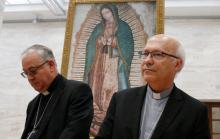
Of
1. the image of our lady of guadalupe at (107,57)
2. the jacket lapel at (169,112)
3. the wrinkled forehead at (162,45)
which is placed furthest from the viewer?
the image of our lady of guadalupe at (107,57)

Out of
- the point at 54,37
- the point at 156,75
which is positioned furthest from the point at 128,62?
the point at 54,37

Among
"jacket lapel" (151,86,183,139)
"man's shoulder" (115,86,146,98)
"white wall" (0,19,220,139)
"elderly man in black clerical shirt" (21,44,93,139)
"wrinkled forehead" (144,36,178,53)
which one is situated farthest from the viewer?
"white wall" (0,19,220,139)

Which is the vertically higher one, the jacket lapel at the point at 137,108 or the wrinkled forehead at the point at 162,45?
the wrinkled forehead at the point at 162,45

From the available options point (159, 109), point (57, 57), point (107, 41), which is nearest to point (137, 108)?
point (159, 109)

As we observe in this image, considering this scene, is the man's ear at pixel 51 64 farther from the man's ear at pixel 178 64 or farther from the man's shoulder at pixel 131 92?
the man's ear at pixel 178 64

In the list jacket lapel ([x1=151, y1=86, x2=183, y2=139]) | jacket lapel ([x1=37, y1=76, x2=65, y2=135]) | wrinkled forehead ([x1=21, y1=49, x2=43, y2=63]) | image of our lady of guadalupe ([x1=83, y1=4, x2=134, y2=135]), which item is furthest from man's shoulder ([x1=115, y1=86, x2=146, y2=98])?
image of our lady of guadalupe ([x1=83, y1=4, x2=134, y2=135])

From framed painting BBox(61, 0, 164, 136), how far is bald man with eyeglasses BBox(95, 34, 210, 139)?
1944 millimetres

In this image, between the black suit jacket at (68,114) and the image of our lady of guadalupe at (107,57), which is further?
the image of our lady of guadalupe at (107,57)

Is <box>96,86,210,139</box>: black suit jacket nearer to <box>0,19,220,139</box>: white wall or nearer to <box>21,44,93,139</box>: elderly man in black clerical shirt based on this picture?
<box>21,44,93,139</box>: elderly man in black clerical shirt

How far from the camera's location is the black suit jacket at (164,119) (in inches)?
115

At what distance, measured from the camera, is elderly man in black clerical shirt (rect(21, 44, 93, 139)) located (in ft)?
11.0

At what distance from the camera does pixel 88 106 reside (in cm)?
347

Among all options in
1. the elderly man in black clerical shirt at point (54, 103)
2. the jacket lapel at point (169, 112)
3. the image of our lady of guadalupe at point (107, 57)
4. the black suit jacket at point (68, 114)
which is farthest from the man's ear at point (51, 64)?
the image of our lady of guadalupe at point (107, 57)

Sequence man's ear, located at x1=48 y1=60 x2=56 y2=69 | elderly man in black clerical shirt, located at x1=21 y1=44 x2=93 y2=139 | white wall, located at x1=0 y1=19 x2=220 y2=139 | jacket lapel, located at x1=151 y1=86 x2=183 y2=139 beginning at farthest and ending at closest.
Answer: white wall, located at x1=0 y1=19 x2=220 y2=139, man's ear, located at x1=48 y1=60 x2=56 y2=69, elderly man in black clerical shirt, located at x1=21 y1=44 x2=93 y2=139, jacket lapel, located at x1=151 y1=86 x2=183 y2=139
